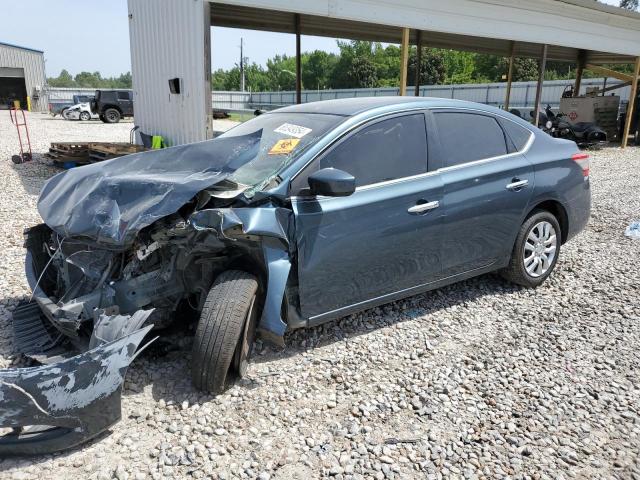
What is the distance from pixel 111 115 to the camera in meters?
27.2

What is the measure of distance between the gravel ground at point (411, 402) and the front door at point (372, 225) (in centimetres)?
43

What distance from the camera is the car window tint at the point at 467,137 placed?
3.85m

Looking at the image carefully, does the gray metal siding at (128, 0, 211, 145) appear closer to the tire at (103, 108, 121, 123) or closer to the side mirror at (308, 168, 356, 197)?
the side mirror at (308, 168, 356, 197)

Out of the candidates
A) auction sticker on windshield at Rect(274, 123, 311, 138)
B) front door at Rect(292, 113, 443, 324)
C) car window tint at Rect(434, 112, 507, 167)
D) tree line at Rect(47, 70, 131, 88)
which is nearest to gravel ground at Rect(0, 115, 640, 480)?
front door at Rect(292, 113, 443, 324)

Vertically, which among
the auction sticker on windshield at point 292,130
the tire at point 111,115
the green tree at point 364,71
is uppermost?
the green tree at point 364,71

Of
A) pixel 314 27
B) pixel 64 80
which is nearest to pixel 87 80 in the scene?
pixel 64 80

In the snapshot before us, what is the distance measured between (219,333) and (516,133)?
125 inches

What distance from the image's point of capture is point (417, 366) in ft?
10.7

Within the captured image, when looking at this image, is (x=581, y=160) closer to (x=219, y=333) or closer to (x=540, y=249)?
(x=540, y=249)

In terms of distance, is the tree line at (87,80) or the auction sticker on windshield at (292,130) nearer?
the auction sticker on windshield at (292,130)

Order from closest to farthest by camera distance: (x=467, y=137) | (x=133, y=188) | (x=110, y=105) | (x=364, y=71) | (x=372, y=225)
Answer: (x=133, y=188), (x=372, y=225), (x=467, y=137), (x=110, y=105), (x=364, y=71)

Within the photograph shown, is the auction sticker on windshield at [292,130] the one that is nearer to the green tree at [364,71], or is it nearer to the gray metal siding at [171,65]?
the gray metal siding at [171,65]

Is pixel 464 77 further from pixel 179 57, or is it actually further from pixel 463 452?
pixel 463 452

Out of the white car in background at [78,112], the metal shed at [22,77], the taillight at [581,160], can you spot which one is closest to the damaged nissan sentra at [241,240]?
the taillight at [581,160]
